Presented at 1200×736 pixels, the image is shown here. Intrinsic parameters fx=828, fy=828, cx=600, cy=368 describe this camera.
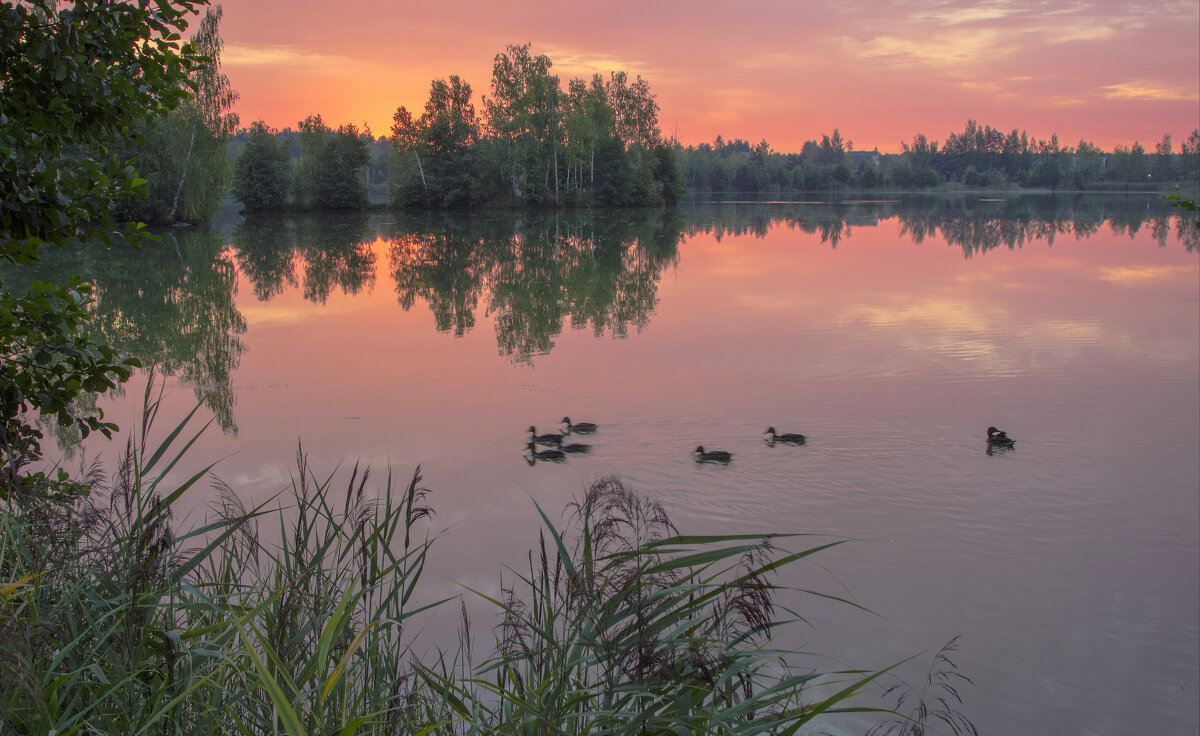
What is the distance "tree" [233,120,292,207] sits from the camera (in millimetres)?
54812

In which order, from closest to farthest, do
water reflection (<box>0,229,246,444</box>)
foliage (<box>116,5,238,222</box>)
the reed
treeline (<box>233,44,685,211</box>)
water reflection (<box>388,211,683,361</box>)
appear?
the reed
water reflection (<box>0,229,246,444</box>)
water reflection (<box>388,211,683,361</box>)
foliage (<box>116,5,238,222</box>)
treeline (<box>233,44,685,211</box>)

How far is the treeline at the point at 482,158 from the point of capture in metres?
58.4

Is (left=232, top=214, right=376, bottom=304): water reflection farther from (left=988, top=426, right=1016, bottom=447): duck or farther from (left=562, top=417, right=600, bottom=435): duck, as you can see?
(left=988, top=426, right=1016, bottom=447): duck

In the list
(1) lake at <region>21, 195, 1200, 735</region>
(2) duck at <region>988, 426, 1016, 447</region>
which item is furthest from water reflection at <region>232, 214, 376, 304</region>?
(2) duck at <region>988, 426, 1016, 447</region>

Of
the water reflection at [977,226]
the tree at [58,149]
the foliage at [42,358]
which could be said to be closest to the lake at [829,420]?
the foliage at [42,358]

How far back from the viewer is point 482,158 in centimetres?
6144

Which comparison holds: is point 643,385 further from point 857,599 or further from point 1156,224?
point 1156,224

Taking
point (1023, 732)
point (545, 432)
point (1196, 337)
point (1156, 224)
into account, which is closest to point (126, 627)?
point (1023, 732)

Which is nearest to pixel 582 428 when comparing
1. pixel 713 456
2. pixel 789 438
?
pixel 713 456

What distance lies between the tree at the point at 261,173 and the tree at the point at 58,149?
5572 centimetres

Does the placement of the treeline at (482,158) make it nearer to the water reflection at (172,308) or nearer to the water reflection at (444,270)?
the water reflection at (444,270)

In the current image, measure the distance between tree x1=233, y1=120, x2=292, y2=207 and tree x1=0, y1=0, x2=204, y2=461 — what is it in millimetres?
55722

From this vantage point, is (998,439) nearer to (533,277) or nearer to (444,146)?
(533,277)

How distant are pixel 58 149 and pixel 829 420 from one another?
750cm
